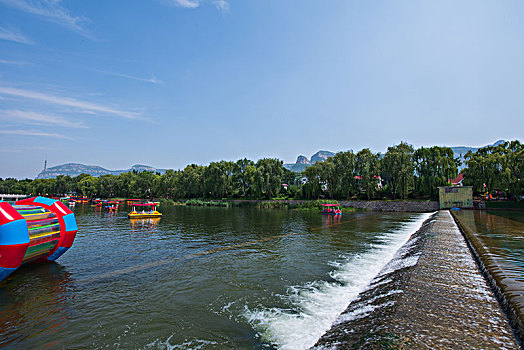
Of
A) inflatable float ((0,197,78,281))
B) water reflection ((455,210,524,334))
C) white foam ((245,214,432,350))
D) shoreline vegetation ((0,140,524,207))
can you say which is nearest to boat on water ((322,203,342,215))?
shoreline vegetation ((0,140,524,207))

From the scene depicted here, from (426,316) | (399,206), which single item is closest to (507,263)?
(426,316)

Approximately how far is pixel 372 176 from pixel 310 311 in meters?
65.6

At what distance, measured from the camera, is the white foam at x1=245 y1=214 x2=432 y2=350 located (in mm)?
7016

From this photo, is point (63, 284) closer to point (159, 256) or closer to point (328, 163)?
point (159, 256)

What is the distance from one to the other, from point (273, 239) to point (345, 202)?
4888 centimetres

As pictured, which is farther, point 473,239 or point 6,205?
point 473,239

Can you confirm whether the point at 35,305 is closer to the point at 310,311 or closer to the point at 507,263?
the point at 310,311

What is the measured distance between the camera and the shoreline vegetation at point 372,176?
52.0m

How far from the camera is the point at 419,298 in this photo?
7.44m

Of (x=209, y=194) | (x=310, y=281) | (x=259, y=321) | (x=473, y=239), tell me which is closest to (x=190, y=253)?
(x=310, y=281)

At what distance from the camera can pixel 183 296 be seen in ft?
32.7

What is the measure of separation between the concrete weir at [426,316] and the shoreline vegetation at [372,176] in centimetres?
4920

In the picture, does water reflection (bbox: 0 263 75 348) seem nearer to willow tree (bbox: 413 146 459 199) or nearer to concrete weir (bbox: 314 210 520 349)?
concrete weir (bbox: 314 210 520 349)

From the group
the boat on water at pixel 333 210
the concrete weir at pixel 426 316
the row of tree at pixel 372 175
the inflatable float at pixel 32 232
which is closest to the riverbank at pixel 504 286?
the concrete weir at pixel 426 316
